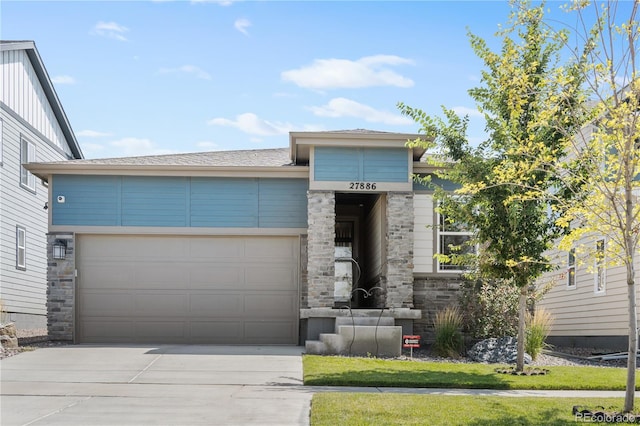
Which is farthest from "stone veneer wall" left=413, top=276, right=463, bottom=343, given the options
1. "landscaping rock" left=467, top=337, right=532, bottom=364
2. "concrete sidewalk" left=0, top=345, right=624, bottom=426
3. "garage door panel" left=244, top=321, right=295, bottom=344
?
"concrete sidewalk" left=0, top=345, right=624, bottom=426

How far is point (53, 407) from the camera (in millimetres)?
9445

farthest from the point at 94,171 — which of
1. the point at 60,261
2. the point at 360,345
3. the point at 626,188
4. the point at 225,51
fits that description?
the point at 626,188

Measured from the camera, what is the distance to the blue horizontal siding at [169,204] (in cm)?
1762

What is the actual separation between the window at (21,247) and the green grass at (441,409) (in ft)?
49.1

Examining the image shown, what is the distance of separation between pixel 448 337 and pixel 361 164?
419 cm

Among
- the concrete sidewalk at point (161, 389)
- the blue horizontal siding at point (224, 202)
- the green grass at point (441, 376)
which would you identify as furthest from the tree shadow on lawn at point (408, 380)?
the blue horizontal siding at point (224, 202)

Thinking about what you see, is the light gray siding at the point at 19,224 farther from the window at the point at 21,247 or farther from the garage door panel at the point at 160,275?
the garage door panel at the point at 160,275

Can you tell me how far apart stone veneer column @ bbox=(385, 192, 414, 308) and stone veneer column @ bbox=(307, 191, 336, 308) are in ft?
4.10

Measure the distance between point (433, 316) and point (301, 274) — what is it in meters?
3.11

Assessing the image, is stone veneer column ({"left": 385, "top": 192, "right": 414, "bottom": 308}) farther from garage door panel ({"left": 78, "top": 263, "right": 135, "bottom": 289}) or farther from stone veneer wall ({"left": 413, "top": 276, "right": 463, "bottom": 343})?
garage door panel ({"left": 78, "top": 263, "right": 135, "bottom": 289})

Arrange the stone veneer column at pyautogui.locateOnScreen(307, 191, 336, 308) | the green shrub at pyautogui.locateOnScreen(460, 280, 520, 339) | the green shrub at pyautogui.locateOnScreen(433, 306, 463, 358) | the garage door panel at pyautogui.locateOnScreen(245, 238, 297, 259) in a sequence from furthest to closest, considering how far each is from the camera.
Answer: the garage door panel at pyautogui.locateOnScreen(245, 238, 297, 259) < the stone veneer column at pyautogui.locateOnScreen(307, 191, 336, 308) < the green shrub at pyautogui.locateOnScreen(460, 280, 520, 339) < the green shrub at pyautogui.locateOnScreen(433, 306, 463, 358)

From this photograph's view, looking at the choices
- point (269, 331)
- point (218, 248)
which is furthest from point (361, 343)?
point (218, 248)

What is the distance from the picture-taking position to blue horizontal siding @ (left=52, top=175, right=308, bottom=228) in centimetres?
1762

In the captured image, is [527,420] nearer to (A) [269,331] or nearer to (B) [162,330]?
(A) [269,331]
